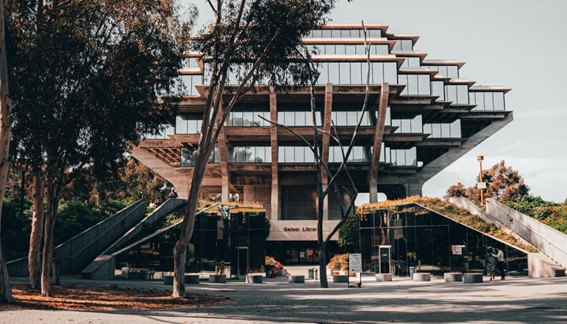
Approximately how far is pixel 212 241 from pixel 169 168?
22.3 metres

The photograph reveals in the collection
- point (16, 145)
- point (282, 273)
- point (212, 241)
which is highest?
point (16, 145)

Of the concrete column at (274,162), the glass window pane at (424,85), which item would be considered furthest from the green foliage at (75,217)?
the glass window pane at (424,85)

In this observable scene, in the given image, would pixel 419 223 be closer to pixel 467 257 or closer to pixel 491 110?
pixel 467 257

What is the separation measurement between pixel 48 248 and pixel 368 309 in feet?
40.8

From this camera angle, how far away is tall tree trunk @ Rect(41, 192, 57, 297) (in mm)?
19156

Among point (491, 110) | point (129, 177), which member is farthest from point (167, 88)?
point (129, 177)

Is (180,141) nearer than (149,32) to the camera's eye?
No

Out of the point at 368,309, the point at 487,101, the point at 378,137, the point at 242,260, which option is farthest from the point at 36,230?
the point at 487,101

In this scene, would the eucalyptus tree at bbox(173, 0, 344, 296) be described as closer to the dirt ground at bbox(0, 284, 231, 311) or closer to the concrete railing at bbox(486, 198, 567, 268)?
the dirt ground at bbox(0, 284, 231, 311)

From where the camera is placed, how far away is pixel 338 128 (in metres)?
48.5

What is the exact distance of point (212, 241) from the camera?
3544cm

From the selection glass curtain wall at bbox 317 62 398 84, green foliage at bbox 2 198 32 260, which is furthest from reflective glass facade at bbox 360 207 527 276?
green foliage at bbox 2 198 32 260

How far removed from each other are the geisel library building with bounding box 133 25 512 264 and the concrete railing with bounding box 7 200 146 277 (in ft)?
50.1

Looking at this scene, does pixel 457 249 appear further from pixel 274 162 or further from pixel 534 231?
pixel 274 162
